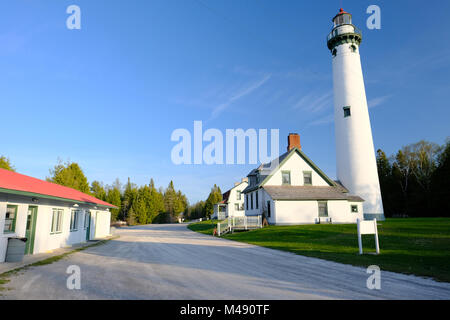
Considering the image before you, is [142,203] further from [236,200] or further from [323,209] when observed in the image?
[323,209]

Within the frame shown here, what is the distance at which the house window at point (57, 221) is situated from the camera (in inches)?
648

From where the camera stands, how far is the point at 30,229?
13.9m

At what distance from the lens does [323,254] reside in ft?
40.7

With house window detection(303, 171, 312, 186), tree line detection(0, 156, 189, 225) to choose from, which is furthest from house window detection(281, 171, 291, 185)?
tree line detection(0, 156, 189, 225)

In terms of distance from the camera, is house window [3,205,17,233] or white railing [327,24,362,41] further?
white railing [327,24,362,41]

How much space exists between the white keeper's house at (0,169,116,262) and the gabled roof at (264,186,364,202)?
17044 mm

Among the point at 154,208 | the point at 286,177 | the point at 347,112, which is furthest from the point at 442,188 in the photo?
the point at 154,208

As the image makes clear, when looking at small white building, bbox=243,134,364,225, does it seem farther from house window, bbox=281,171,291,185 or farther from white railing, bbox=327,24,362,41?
white railing, bbox=327,24,362,41

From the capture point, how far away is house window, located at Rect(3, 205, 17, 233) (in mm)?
12148

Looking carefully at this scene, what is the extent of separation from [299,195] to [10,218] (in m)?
23.7

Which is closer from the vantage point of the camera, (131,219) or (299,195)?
(299,195)

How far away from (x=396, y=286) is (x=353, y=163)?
26.6 m

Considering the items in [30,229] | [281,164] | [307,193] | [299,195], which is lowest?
[30,229]
